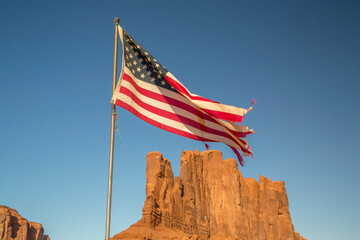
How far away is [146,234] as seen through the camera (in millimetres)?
51500

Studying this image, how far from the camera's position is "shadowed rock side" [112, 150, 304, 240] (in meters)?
59.2

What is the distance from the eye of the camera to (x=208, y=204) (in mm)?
76625

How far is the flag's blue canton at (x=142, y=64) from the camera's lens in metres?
10.7

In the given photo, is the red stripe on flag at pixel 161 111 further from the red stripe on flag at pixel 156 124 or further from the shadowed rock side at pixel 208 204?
the shadowed rock side at pixel 208 204

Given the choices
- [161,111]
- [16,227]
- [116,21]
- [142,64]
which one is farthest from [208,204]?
[116,21]

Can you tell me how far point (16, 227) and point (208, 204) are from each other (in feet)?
207

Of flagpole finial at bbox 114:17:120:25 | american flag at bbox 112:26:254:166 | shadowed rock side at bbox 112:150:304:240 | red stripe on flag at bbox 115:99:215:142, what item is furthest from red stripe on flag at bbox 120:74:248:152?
shadowed rock side at bbox 112:150:304:240

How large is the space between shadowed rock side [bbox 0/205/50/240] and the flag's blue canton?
10343 centimetres

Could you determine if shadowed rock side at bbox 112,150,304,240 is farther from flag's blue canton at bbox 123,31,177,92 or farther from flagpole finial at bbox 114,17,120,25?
flagpole finial at bbox 114,17,120,25

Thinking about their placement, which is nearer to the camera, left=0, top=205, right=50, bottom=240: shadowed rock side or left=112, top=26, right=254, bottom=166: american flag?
left=112, top=26, right=254, bottom=166: american flag

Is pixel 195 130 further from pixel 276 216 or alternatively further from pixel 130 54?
pixel 276 216

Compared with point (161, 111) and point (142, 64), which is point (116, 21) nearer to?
point (142, 64)

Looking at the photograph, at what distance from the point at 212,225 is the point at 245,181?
16258 mm

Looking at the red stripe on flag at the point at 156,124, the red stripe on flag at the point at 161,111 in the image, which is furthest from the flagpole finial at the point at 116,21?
the red stripe on flag at the point at 156,124
